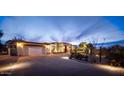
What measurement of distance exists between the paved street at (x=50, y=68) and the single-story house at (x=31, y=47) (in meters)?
0.09

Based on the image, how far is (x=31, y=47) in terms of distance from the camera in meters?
3.63

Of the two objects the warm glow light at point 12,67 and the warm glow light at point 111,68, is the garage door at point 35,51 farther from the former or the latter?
the warm glow light at point 111,68

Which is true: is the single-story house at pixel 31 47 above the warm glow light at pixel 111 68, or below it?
above

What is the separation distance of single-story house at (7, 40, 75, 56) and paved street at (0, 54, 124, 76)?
0.09m

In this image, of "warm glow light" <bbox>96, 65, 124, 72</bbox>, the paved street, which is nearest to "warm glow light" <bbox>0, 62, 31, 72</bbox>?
the paved street

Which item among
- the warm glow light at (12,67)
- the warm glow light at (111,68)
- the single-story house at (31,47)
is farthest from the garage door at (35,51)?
the warm glow light at (111,68)

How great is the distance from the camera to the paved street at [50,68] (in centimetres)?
358

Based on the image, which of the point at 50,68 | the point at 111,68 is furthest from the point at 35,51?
the point at 111,68
